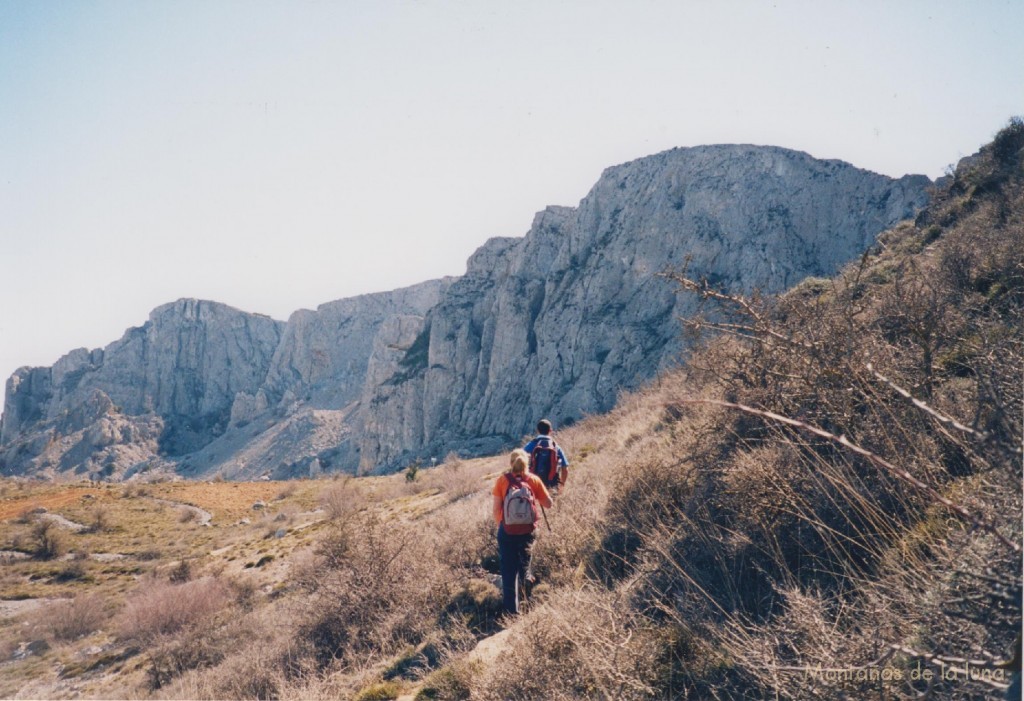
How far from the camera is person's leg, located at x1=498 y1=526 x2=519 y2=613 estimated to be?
16.9 feet

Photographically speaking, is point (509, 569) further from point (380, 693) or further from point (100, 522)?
point (100, 522)

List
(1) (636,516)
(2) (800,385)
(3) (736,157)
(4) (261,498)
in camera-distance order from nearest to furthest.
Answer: (2) (800,385), (1) (636,516), (4) (261,498), (3) (736,157)

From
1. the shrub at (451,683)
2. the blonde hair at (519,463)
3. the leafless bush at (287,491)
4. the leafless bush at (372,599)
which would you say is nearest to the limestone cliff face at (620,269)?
the leafless bush at (287,491)

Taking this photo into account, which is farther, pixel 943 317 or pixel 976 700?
pixel 943 317

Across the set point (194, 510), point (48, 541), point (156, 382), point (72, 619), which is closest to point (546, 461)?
point (72, 619)

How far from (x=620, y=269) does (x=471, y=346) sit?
26.2 metres

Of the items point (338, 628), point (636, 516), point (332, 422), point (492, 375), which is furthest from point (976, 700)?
point (332, 422)

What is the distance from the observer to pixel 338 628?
6.17 metres

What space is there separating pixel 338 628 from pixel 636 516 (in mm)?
4181

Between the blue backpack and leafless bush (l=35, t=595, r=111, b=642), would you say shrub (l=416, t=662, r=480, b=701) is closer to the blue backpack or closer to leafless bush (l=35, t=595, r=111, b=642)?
the blue backpack

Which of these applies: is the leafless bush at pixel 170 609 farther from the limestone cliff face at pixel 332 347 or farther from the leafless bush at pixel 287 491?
the limestone cliff face at pixel 332 347

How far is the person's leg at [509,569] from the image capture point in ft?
16.9

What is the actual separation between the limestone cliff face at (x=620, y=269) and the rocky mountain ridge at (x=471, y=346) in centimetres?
21

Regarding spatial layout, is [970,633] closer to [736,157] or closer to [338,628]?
[338,628]
